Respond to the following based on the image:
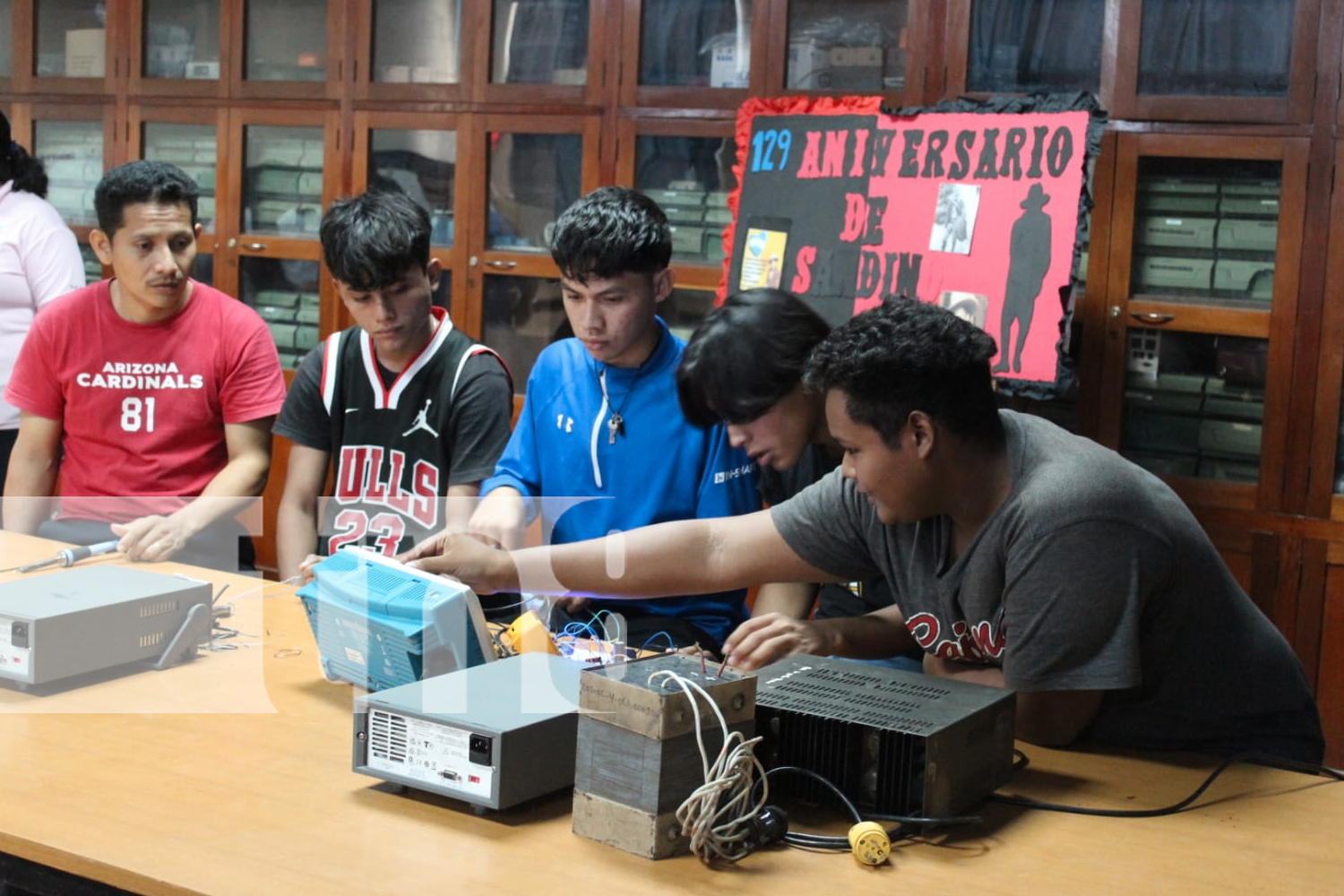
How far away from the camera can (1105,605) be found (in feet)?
4.98

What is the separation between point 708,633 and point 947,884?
98cm

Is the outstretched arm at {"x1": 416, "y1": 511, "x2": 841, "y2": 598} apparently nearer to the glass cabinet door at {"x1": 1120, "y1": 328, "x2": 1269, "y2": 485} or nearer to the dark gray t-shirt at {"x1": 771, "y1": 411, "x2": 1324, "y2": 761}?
the dark gray t-shirt at {"x1": 771, "y1": 411, "x2": 1324, "y2": 761}

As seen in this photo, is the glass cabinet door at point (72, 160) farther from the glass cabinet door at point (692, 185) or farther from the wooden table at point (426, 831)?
the wooden table at point (426, 831)

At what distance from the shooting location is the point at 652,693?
1278 millimetres

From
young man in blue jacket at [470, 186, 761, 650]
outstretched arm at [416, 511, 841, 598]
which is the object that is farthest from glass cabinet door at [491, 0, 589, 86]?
outstretched arm at [416, 511, 841, 598]

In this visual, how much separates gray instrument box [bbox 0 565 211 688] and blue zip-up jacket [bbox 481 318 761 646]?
648 mm

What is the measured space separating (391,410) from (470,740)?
1292 millimetres

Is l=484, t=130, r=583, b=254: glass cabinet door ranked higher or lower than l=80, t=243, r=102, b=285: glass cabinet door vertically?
higher

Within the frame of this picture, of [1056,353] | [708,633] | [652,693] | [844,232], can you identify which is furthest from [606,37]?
[652,693]

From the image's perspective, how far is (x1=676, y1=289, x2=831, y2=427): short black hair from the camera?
2029 mm

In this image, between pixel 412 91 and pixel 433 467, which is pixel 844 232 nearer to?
pixel 433 467

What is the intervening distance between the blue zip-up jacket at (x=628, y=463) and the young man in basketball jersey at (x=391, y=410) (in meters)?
0.19

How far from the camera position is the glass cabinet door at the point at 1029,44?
313cm

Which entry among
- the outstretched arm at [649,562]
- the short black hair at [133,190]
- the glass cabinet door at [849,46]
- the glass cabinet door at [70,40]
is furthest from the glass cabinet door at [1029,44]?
the glass cabinet door at [70,40]
